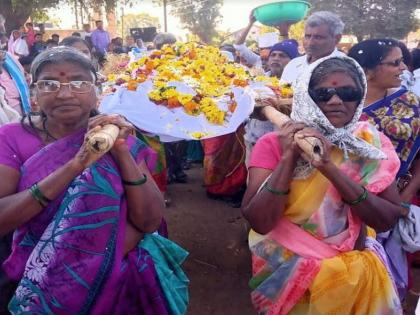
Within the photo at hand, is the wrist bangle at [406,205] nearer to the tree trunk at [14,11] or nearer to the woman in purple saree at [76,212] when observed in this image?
the woman in purple saree at [76,212]

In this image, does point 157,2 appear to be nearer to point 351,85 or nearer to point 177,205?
point 177,205

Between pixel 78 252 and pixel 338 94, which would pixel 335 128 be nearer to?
pixel 338 94

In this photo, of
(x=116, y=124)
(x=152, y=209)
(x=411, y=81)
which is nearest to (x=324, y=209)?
(x=152, y=209)

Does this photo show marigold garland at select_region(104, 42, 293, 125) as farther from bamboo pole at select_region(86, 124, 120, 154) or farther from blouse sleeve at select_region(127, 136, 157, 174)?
bamboo pole at select_region(86, 124, 120, 154)

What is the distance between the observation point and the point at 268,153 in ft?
7.45

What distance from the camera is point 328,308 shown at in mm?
2191

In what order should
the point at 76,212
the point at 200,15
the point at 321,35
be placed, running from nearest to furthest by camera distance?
the point at 76,212, the point at 321,35, the point at 200,15

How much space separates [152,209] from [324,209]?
804mm

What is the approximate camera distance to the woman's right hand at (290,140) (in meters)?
2.12

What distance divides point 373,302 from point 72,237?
4.56ft

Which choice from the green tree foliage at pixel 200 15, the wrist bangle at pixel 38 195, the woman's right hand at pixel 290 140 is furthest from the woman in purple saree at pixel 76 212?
the green tree foliage at pixel 200 15

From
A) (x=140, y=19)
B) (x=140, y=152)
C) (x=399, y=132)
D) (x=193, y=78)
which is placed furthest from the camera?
(x=140, y=19)

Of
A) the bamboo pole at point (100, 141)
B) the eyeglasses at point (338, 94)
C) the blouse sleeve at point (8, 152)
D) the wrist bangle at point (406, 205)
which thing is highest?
the eyeglasses at point (338, 94)

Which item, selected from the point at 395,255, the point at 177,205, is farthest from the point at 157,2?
the point at 395,255
